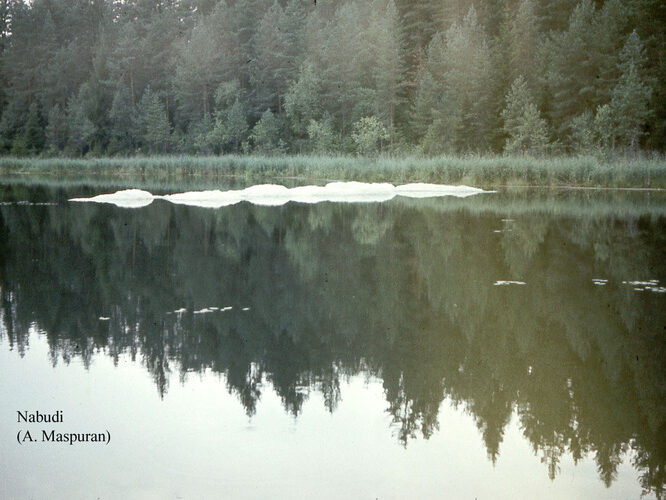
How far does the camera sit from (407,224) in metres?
16.5

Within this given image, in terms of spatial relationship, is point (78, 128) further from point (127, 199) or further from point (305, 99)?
point (127, 199)

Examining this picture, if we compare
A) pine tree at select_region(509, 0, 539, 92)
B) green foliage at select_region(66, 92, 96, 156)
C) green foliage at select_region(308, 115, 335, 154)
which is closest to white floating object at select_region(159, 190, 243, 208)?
green foliage at select_region(308, 115, 335, 154)

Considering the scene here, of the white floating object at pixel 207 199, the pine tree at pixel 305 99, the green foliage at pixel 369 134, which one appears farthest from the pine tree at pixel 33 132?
the white floating object at pixel 207 199

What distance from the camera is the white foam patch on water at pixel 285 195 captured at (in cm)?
2383

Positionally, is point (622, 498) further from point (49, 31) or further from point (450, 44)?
point (49, 31)

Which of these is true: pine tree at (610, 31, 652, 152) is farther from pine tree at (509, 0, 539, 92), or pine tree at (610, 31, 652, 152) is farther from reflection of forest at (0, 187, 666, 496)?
reflection of forest at (0, 187, 666, 496)

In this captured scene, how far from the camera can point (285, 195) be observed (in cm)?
2634

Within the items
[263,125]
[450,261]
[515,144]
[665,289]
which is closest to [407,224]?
[450,261]

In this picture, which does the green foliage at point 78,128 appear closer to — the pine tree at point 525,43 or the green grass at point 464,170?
the green grass at point 464,170

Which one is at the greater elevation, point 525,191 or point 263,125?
point 263,125

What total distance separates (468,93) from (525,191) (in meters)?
17.3

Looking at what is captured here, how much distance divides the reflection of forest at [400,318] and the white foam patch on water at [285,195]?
9308 mm

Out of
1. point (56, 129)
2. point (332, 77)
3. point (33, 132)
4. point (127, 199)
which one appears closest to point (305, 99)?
point (332, 77)

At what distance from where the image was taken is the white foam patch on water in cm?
2383
